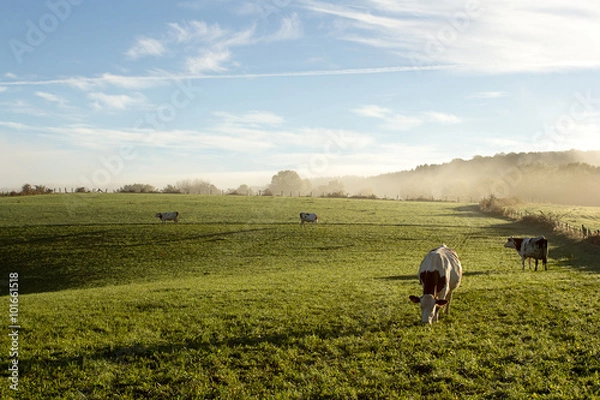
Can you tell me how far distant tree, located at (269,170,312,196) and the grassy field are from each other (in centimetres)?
13242

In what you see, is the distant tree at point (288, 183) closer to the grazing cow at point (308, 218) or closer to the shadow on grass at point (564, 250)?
the grazing cow at point (308, 218)

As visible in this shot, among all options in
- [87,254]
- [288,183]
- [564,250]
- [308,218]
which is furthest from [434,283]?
[288,183]

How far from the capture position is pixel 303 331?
13.6 meters

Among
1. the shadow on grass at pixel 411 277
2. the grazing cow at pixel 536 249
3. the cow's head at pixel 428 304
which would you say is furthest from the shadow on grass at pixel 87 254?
the grazing cow at pixel 536 249

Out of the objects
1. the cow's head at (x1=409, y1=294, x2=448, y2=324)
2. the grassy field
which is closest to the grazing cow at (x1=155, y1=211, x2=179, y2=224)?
the grassy field

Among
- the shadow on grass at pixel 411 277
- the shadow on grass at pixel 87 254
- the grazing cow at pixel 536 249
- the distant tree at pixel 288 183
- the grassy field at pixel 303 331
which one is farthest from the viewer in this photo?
the distant tree at pixel 288 183

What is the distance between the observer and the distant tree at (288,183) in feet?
553

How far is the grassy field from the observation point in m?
10.0

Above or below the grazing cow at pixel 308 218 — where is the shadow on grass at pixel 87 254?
below

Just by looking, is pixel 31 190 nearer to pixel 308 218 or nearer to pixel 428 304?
pixel 308 218

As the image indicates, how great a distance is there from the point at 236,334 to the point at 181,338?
5.38ft

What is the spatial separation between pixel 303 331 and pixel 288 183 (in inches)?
6138

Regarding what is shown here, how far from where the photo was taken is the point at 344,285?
22.1 m

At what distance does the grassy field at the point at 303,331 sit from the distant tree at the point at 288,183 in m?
132
